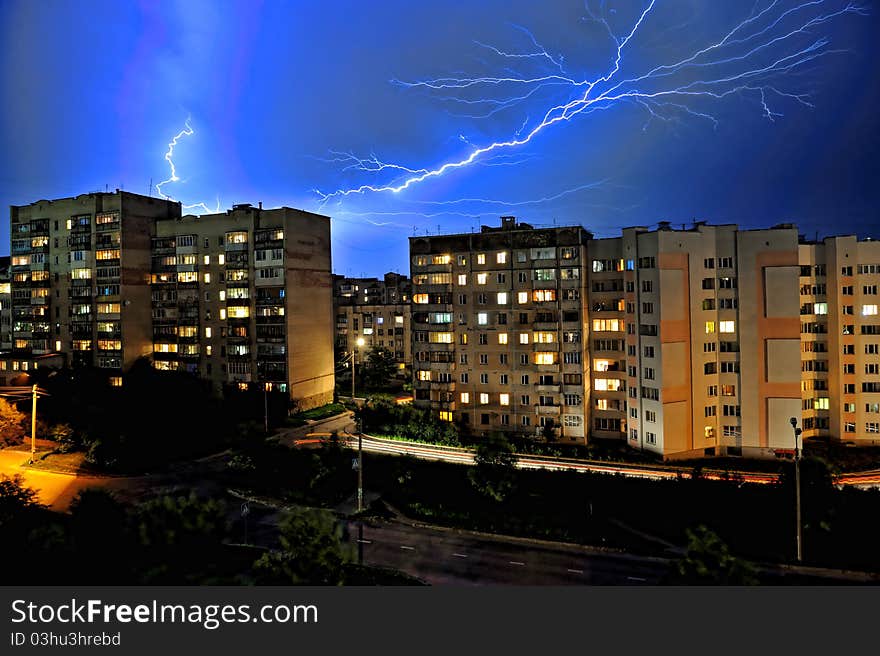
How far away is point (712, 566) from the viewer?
1828cm

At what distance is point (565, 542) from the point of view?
29.6 m

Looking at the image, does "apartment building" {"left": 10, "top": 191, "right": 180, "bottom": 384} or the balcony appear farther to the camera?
"apartment building" {"left": 10, "top": 191, "right": 180, "bottom": 384}

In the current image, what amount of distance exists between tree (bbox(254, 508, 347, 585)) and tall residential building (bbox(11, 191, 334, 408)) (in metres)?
45.1

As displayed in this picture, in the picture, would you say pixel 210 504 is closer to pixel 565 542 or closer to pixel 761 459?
pixel 565 542

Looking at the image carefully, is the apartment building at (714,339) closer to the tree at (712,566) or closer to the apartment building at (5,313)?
the tree at (712,566)

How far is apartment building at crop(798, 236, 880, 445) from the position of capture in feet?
165

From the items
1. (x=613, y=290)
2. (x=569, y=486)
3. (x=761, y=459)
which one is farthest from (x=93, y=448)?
(x=761, y=459)

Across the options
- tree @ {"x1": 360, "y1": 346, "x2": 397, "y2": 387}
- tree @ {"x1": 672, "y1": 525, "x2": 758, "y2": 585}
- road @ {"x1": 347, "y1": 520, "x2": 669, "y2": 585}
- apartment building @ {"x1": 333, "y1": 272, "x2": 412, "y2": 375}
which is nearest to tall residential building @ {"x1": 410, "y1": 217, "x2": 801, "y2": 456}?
road @ {"x1": 347, "y1": 520, "x2": 669, "y2": 585}

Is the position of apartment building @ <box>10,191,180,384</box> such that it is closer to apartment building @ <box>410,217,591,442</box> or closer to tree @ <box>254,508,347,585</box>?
apartment building @ <box>410,217,591,442</box>

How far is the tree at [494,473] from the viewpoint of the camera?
35000 millimetres

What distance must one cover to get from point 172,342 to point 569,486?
5358 cm

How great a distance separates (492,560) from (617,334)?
2929 centimetres

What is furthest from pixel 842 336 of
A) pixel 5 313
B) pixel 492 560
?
pixel 5 313

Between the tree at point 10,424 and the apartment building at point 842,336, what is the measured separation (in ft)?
227
